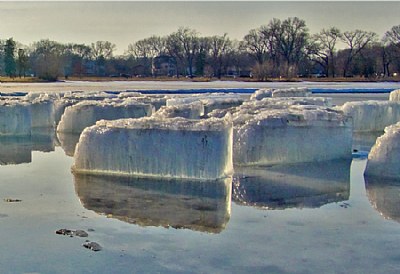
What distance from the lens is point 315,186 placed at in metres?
8.41

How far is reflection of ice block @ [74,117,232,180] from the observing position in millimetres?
8719

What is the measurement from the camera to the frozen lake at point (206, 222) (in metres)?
5.16

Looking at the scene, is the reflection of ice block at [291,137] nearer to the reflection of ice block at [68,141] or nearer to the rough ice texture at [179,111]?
the rough ice texture at [179,111]

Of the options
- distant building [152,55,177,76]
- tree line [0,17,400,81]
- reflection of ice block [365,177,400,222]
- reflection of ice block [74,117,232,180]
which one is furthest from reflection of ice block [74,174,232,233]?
distant building [152,55,177,76]

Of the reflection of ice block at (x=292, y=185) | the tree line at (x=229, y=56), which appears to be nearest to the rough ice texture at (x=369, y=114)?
the reflection of ice block at (x=292, y=185)

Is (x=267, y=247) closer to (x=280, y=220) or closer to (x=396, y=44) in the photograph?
(x=280, y=220)

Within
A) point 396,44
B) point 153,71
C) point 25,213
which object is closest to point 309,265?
point 25,213

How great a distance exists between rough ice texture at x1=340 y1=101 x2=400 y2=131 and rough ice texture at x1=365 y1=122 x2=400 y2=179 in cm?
680

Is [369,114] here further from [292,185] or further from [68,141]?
[292,185]

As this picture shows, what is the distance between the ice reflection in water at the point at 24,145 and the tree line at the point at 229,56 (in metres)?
40.1

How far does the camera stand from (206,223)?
21.3 ft

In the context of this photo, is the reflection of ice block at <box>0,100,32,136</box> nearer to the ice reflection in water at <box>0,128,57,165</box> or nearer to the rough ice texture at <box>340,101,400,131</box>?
the ice reflection in water at <box>0,128,57,165</box>

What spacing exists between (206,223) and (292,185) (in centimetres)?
230

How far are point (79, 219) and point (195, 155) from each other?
246cm
